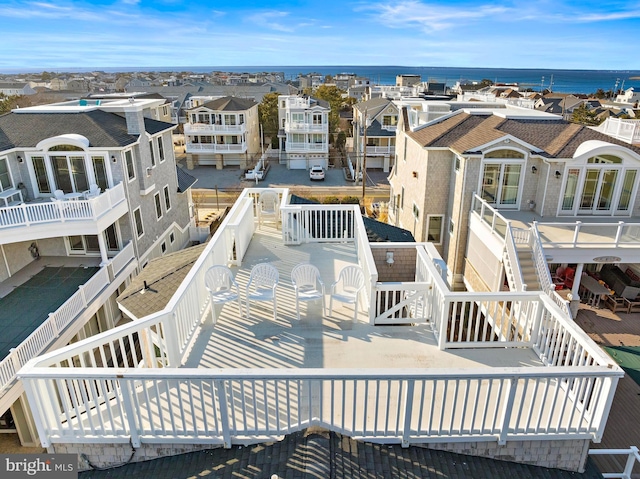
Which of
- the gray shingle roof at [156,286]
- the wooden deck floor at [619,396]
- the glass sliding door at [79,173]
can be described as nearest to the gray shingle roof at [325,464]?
the gray shingle roof at [156,286]

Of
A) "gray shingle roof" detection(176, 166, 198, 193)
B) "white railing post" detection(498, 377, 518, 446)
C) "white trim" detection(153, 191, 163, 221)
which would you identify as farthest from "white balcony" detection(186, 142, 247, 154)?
"white railing post" detection(498, 377, 518, 446)

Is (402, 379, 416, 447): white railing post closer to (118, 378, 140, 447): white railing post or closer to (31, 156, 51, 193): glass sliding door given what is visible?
(118, 378, 140, 447): white railing post

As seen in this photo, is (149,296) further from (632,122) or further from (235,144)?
(235,144)

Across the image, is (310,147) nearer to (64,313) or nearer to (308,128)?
(308,128)

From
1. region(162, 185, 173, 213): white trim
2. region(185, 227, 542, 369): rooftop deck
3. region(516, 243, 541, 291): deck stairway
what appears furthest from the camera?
region(162, 185, 173, 213): white trim

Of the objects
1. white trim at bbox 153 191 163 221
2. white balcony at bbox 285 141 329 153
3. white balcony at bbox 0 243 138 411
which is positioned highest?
white trim at bbox 153 191 163 221

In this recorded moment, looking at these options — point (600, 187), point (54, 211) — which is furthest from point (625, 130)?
point (54, 211)

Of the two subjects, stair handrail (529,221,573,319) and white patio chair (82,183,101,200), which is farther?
white patio chair (82,183,101,200)
